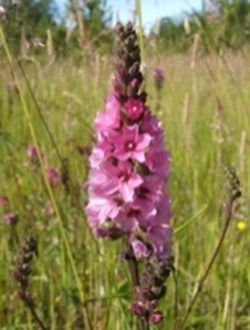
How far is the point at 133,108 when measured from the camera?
37.2 inches

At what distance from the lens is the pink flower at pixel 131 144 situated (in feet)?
3.09

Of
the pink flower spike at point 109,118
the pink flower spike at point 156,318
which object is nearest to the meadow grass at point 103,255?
the pink flower spike at point 156,318

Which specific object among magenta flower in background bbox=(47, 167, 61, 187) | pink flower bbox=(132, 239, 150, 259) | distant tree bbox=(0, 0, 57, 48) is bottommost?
magenta flower in background bbox=(47, 167, 61, 187)

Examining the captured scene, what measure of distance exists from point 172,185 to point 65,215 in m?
0.51

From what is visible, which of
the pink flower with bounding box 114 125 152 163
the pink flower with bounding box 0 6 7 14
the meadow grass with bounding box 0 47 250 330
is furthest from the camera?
the meadow grass with bounding box 0 47 250 330

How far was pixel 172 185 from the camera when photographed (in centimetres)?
286

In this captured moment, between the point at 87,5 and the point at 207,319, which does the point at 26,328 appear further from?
the point at 87,5

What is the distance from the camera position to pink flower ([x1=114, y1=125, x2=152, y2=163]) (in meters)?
0.94

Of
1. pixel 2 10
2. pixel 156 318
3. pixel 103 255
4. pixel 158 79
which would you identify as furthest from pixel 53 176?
pixel 156 318

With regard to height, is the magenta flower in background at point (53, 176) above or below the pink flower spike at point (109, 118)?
below

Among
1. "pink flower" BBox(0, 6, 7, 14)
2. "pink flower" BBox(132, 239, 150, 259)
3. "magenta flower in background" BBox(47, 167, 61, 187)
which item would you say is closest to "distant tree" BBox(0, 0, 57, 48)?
"pink flower" BBox(0, 6, 7, 14)

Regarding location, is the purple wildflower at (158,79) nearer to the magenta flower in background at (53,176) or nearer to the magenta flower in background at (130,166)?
the magenta flower in background at (53,176)

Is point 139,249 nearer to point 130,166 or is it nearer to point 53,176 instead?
point 130,166

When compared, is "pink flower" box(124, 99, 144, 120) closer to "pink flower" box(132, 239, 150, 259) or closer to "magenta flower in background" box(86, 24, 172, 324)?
"magenta flower in background" box(86, 24, 172, 324)
